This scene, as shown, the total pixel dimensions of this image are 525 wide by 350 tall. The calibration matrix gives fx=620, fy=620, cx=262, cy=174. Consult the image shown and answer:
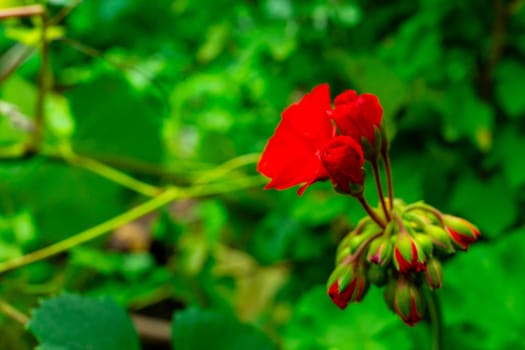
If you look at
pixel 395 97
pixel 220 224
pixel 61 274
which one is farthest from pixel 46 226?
pixel 395 97

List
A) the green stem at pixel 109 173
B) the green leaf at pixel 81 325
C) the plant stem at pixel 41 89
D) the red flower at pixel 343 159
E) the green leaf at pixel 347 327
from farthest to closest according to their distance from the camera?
the green stem at pixel 109 173, the plant stem at pixel 41 89, the green leaf at pixel 347 327, the green leaf at pixel 81 325, the red flower at pixel 343 159

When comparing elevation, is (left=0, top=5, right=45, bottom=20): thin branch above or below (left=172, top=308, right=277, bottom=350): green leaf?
above

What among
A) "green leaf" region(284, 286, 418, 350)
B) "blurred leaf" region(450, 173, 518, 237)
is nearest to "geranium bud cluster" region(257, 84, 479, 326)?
"green leaf" region(284, 286, 418, 350)

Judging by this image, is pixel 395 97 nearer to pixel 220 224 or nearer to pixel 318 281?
pixel 318 281

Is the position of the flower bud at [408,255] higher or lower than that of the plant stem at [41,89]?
lower

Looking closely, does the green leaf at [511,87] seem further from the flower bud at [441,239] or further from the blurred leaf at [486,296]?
the flower bud at [441,239]

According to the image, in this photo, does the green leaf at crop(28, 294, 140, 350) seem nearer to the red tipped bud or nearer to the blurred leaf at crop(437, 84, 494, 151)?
the red tipped bud

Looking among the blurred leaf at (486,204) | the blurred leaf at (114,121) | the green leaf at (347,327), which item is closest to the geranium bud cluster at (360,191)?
the green leaf at (347,327)

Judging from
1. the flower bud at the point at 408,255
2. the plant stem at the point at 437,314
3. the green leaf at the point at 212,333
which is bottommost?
the plant stem at the point at 437,314
